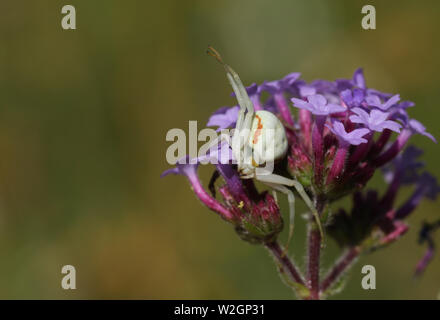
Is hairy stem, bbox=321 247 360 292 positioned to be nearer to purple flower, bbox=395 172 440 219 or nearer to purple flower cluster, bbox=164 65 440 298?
purple flower cluster, bbox=164 65 440 298

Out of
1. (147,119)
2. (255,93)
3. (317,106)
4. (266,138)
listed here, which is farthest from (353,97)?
(147,119)

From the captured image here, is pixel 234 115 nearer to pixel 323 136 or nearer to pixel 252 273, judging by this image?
pixel 323 136

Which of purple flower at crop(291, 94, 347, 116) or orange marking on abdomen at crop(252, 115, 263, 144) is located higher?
purple flower at crop(291, 94, 347, 116)

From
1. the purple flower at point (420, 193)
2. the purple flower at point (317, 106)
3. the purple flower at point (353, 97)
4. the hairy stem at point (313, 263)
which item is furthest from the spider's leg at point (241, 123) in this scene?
the purple flower at point (420, 193)

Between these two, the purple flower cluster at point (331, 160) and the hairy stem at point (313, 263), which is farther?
the hairy stem at point (313, 263)

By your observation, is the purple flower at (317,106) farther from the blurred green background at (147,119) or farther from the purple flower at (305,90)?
the blurred green background at (147,119)

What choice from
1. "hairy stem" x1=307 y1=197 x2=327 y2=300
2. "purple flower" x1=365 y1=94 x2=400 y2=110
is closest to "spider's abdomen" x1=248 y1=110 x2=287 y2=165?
"purple flower" x1=365 y1=94 x2=400 y2=110

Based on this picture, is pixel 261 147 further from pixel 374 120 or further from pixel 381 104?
pixel 381 104
